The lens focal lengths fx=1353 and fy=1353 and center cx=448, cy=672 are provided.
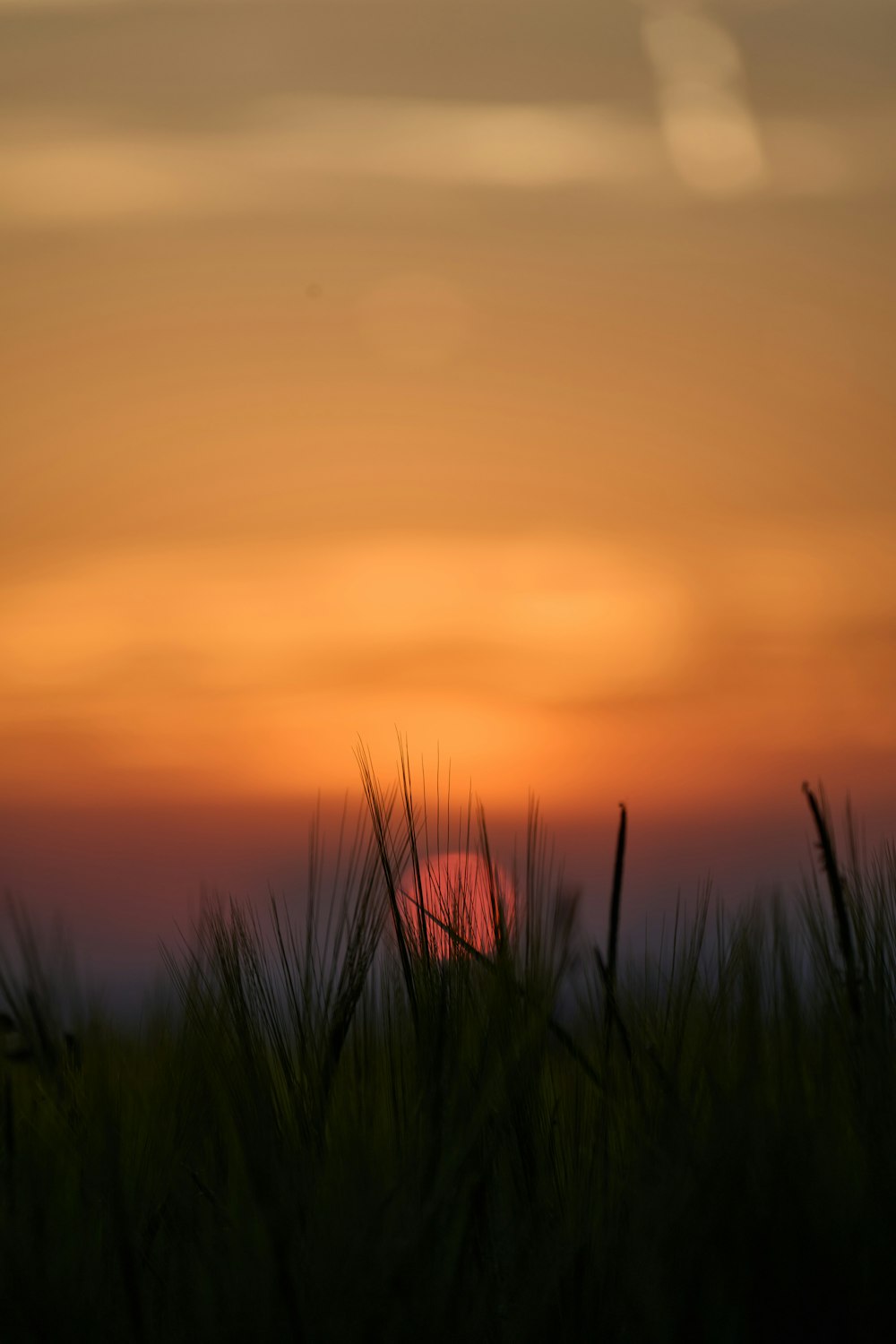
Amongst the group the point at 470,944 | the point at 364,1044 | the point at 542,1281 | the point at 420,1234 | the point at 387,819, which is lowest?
the point at 542,1281

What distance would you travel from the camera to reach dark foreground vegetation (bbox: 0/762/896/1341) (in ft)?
8.09

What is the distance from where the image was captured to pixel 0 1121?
3275mm

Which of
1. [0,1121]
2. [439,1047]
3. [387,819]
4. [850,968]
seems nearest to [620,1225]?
[439,1047]

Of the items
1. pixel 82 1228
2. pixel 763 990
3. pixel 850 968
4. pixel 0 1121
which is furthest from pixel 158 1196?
pixel 850 968

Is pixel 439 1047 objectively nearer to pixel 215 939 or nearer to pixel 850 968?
pixel 215 939

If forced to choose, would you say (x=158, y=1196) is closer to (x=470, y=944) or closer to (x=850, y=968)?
(x=470, y=944)

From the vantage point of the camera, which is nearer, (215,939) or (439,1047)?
(439,1047)

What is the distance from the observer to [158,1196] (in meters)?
3.04

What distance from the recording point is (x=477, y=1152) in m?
2.75

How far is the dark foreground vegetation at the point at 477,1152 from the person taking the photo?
8.09 ft

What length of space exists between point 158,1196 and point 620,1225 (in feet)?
3.46

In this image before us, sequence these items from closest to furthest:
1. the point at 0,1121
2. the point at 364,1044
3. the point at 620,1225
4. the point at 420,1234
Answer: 1. the point at 420,1234
2. the point at 620,1225
3. the point at 364,1044
4. the point at 0,1121

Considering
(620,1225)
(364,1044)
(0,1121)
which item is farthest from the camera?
(0,1121)

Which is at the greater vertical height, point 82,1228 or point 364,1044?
point 364,1044
